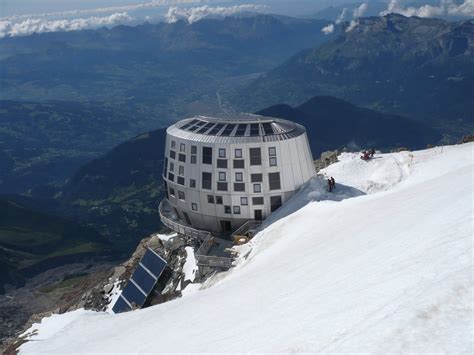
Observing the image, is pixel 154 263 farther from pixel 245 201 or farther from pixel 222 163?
pixel 222 163

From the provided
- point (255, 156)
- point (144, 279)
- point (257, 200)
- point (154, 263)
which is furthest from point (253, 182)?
point (144, 279)

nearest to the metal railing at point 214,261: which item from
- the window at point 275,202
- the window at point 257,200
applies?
the window at point 257,200

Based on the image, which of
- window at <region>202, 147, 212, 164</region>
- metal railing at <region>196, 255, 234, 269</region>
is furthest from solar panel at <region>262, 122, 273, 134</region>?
metal railing at <region>196, 255, 234, 269</region>

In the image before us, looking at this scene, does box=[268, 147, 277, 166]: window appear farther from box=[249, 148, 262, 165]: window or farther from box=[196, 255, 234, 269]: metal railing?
box=[196, 255, 234, 269]: metal railing

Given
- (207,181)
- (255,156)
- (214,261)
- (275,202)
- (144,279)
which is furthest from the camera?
(144,279)

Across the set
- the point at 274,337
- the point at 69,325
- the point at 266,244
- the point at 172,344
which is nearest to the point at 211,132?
the point at 266,244

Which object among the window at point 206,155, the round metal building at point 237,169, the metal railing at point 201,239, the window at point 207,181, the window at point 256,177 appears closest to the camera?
the metal railing at point 201,239

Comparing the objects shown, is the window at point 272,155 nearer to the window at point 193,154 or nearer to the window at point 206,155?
the window at point 206,155
